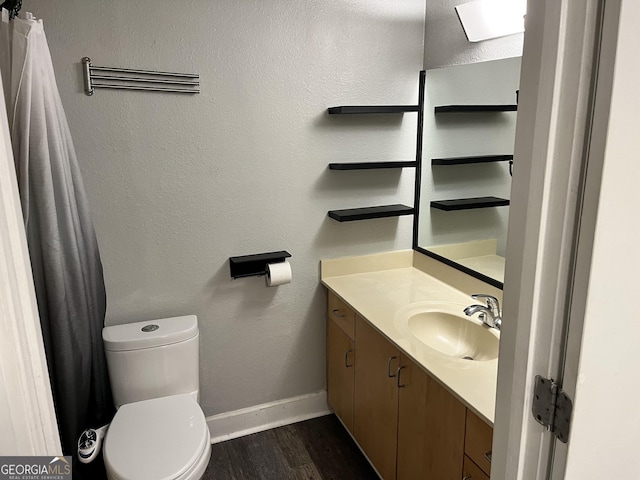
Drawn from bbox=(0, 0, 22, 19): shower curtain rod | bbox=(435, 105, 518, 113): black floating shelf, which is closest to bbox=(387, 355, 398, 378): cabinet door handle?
bbox=(435, 105, 518, 113): black floating shelf

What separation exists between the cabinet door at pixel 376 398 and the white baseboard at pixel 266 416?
Answer: 417 millimetres

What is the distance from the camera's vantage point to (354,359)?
2.19 meters

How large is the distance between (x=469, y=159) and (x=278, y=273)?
106 cm

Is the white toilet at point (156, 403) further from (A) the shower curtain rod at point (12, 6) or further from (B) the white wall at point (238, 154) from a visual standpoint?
(A) the shower curtain rod at point (12, 6)

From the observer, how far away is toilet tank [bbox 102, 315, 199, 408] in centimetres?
196

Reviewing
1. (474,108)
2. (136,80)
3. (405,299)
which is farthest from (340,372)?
(136,80)

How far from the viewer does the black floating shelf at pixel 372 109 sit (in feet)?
7.17

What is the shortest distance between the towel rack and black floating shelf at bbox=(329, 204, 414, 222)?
0.87 metres

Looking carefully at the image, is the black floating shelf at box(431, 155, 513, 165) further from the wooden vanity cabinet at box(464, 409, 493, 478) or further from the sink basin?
the wooden vanity cabinet at box(464, 409, 493, 478)

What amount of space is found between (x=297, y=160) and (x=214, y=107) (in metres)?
0.45

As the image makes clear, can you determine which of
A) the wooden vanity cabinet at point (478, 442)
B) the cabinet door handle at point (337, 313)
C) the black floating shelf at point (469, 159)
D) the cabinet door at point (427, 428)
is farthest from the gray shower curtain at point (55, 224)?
the black floating shelf at point (469, 159)

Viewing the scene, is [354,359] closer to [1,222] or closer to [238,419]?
[238,419]

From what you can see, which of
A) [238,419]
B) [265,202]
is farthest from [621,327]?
[238,419]

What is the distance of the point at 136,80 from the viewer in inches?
75.4
